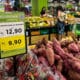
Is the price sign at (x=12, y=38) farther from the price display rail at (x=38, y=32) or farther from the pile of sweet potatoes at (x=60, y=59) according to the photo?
the price display rail at (x=38, y=32)

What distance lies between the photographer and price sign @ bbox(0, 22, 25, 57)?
1642 mm

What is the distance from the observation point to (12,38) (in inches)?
67.2

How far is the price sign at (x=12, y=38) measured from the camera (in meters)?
1.64

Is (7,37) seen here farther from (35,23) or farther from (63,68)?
(35,23)

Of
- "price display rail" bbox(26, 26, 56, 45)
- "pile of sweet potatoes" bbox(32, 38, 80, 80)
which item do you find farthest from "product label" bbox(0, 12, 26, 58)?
"price display rail" bbox(26, 26, 56, 45)

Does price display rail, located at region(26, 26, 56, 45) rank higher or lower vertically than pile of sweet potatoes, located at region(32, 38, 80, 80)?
lower

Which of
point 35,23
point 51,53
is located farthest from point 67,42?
point 35,23

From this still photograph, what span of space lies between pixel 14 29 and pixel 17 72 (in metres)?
0.30

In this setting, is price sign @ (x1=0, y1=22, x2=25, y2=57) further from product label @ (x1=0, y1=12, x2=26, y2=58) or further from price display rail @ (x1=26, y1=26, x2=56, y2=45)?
price display rail @ (x1=26, y1=26, x2=56, y2=45)

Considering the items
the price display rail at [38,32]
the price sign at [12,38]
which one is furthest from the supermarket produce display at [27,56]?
the price display rail at [38,32]

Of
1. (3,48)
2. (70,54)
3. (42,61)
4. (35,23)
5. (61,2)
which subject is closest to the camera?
(3,48)

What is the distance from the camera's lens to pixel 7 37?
5.49ft

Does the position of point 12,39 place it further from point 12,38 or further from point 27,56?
point 27,56

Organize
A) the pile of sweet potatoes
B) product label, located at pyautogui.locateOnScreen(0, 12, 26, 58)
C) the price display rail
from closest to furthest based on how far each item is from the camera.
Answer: product label, located at pyautogui.locateOnScreen(0, 12, 26, 58), the pile of sweet potatoes, the price display rail
